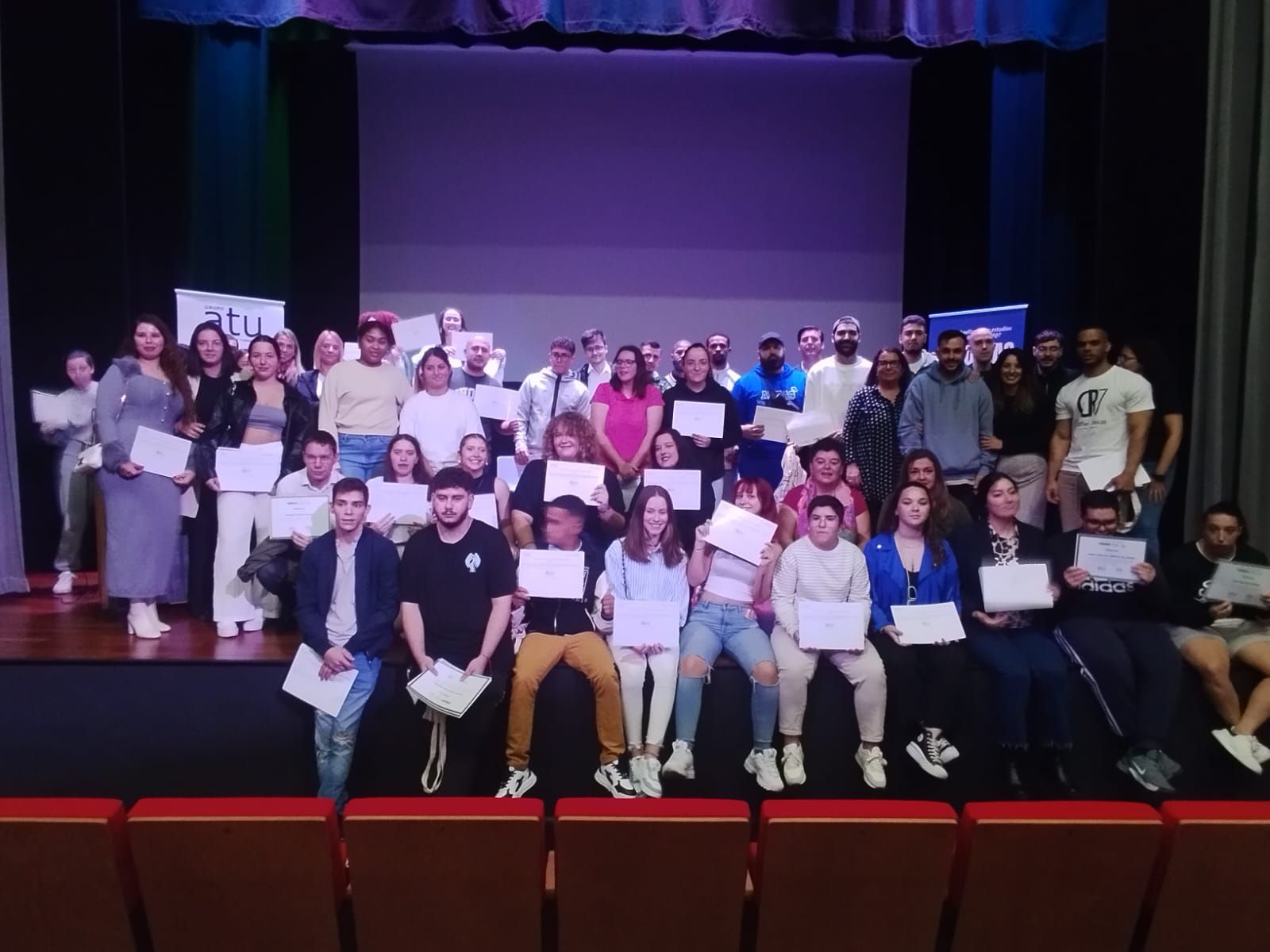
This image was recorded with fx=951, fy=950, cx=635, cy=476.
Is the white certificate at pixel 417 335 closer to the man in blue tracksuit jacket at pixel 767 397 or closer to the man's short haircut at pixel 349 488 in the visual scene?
the man in blue tracksuit jacket at pixel 767 397

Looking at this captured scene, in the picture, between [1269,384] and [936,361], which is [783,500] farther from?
[1269,384]

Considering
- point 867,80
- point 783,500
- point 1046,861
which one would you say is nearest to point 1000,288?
point 867,80

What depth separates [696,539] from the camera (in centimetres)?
454

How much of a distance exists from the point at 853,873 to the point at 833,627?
1.90 metres

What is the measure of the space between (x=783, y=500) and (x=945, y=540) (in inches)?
36.3

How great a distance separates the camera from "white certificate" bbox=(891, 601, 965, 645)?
4.14 metres

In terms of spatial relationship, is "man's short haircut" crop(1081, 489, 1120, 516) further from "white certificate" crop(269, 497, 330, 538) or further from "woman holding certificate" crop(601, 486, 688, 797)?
"white certificate" crop(269, 497, 330, 538)

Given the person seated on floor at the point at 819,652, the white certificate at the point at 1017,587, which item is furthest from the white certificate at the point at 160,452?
the white certificate at the point at 1017,587

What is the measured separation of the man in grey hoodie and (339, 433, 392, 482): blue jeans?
283cm

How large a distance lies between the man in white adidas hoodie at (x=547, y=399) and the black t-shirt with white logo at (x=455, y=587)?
1721mm

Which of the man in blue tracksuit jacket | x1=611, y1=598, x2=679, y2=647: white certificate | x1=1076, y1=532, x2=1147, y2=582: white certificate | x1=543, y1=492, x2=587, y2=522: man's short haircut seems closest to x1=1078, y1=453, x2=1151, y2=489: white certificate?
x1=1076, y1=532, x2=1147, y2=582: white certificate

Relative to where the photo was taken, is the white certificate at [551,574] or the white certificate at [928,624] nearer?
the white certificate at [928,624]

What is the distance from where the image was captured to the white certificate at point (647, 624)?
4.11 m

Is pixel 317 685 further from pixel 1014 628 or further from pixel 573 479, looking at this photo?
pixel 1014 628
